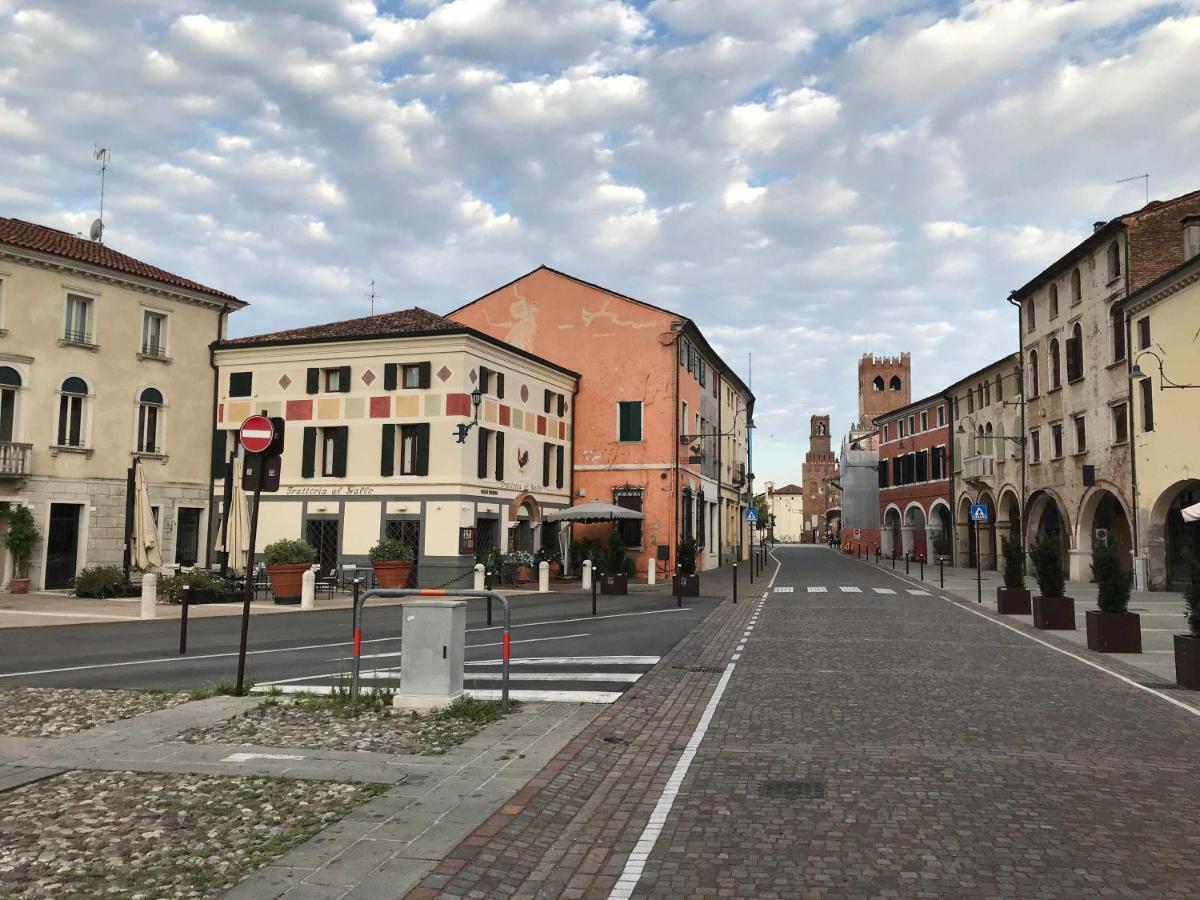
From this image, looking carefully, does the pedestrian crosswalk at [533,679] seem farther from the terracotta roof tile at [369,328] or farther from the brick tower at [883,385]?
the brick tower at [883,385]

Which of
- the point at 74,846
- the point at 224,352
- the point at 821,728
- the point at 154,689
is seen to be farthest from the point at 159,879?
the point at 224,352

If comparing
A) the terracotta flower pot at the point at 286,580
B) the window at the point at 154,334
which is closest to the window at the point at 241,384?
the window at the point at 154,334

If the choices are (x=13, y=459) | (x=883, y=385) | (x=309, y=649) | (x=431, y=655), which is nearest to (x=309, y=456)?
(x=13, y=459)

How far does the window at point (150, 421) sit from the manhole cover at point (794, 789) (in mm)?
28879

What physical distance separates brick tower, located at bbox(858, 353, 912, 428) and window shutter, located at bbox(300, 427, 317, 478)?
266ft

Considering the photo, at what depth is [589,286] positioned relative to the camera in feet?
125

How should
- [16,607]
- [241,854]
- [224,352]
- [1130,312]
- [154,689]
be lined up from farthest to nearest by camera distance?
[224,352] < [1130,312] < [16,607] < [154,689] < [241,854]

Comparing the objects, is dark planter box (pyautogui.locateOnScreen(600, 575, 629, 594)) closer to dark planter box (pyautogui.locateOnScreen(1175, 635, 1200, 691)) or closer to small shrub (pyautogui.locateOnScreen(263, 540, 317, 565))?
small shrub (pyautogui.locateOnScreen(263, 540, 317, 565))

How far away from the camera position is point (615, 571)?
93.1 feet

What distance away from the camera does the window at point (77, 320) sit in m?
28.2

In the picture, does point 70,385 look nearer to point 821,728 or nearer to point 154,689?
point 154,689

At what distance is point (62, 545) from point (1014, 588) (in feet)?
87.9

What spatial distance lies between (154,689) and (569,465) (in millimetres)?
27690

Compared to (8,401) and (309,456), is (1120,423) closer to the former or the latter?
(309,456)
